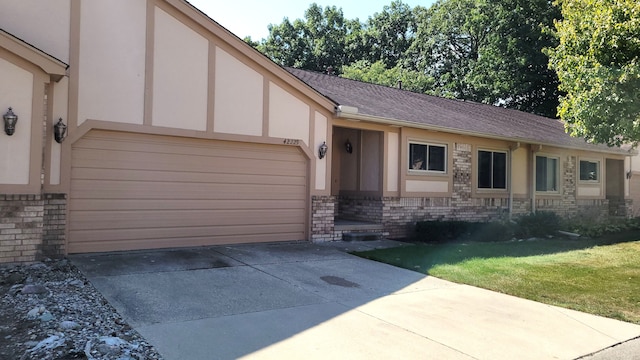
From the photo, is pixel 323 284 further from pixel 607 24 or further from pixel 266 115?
pixel 607 24

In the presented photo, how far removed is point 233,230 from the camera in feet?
32.1

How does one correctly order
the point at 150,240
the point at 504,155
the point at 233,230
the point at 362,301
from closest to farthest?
the point at 362,301 < the point at 150,240 < the point at 233,230 < the point at 504,155

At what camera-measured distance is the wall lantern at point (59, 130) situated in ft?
25.2

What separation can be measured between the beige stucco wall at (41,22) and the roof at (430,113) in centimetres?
566

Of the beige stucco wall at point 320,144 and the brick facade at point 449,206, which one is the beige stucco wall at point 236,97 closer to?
the beige stucco wall at point 320,144

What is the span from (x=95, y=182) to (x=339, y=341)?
5655 mm

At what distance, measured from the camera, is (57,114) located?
7758 millimetres

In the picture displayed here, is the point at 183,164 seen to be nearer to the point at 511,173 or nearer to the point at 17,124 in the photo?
the point at 17,124

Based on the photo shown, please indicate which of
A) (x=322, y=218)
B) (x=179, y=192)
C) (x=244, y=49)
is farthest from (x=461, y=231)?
(x=179, y=192)

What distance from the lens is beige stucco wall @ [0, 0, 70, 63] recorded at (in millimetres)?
7512

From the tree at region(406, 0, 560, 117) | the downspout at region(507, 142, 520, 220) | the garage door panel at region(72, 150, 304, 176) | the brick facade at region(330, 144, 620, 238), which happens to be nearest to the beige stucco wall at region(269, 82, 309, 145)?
the garage door panel at region(72, 150, 304, 176)

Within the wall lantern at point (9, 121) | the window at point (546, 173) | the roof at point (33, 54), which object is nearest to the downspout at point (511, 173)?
the window at point (546, 173)

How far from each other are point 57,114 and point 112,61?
1.34m

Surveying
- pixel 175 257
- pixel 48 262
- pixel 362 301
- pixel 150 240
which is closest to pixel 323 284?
pixel 362 301
